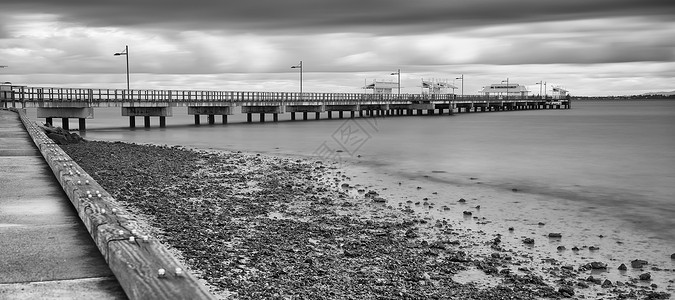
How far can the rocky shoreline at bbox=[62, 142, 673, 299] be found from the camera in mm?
8141

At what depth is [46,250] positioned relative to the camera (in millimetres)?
5516

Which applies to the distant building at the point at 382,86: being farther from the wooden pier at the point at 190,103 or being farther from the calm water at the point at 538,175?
the calm water at the point at 538,175

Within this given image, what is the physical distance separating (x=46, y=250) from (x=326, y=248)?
5.27m

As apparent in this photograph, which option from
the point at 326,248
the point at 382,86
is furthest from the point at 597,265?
the point at 382,86

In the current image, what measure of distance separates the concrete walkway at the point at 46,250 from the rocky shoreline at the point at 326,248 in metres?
1.88

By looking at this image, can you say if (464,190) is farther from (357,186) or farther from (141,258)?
(141,258)

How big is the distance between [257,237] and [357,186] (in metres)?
8.45

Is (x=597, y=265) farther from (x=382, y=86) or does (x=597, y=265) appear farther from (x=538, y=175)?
(x=382, y=86)

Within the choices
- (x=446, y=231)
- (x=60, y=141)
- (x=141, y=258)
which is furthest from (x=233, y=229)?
(x=60, y=141)

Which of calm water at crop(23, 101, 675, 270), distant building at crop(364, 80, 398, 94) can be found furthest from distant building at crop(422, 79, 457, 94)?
calm water at crop(23, 101, 675, 270)

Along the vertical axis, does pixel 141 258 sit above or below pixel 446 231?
above

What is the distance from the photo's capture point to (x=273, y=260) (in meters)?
9.15

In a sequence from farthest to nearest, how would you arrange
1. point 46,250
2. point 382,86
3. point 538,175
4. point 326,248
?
1. point 382,86
2. point 538,175
3. point 326,248
4. point 46,250

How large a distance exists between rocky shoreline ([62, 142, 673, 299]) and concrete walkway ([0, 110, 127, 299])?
1.88 metres
